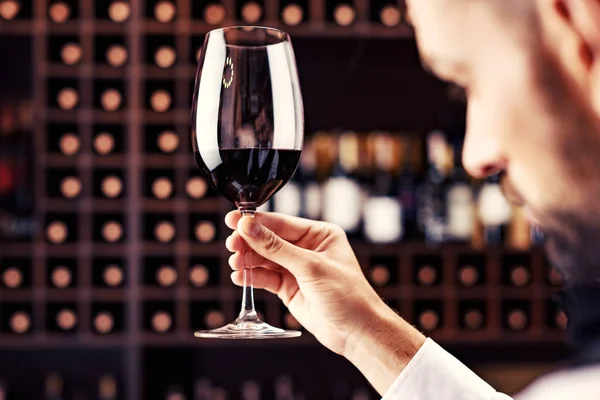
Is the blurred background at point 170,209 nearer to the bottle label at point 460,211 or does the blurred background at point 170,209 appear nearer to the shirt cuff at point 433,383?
the bottle label at point 460,211

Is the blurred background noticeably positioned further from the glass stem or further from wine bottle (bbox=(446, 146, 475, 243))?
the glass stem

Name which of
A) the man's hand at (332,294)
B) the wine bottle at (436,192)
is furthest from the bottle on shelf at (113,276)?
the man's hand at (332,294)

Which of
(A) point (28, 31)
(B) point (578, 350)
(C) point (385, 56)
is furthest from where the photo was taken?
(C) point (385, 56)

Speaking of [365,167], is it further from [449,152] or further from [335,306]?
[335,306]

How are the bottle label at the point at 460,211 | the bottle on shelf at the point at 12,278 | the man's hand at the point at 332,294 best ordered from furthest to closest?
the bottle label at the point at 460,211
the bottle on shelf at the point at 12,278
the man's hand at the point at 332,294

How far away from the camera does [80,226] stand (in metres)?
2.87

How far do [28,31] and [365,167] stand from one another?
122 cm

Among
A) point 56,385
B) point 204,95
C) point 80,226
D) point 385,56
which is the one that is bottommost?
point 56,385

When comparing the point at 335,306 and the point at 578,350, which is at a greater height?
the point at 578,350

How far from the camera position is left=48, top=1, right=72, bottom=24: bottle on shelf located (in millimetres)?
2852

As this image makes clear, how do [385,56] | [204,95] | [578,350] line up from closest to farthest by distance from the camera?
1. [578,350]
2. [204,95]
3. [385,56]

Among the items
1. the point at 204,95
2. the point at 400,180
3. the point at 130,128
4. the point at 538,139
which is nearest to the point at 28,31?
the point at 130,128

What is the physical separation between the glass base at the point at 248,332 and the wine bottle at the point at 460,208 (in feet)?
7.16

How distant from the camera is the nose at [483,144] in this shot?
31 centimetres
